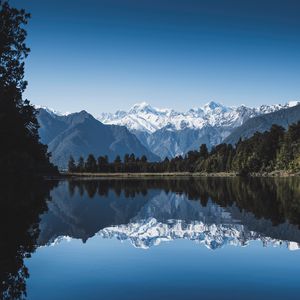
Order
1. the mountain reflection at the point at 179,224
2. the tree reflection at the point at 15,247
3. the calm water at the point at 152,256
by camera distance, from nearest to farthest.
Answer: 1. the tree reflection at the point at 15,247
2. the calm water at the point at 152,256
3. the mountain reflection at the point at 179,224

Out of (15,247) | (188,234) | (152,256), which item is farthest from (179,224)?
(15,247)

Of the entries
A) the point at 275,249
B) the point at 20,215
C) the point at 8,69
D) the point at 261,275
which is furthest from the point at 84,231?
the point at 8,69

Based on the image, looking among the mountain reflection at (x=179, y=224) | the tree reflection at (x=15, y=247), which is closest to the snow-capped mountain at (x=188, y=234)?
the mountain reflection at (x=179, y=224)

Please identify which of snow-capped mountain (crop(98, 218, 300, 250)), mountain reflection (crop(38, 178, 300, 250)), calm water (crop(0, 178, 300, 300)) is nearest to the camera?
calm water (crop(0, 178, 300, 300))

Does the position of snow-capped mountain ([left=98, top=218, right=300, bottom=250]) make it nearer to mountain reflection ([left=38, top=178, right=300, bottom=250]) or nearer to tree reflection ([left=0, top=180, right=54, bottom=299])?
mountain reflection ([left=38, top=178, right=300, bottom=250])

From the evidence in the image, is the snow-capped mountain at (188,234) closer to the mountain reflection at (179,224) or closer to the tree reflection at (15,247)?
the mountain reflection at (179,224)

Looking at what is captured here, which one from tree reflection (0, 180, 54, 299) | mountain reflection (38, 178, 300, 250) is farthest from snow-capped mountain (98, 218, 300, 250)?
tree reflection (0, 180, 54, 299)

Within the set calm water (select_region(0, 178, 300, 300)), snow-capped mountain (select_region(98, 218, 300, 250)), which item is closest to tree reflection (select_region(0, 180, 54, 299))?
calm water (select_region(0, 178, 300, 300))

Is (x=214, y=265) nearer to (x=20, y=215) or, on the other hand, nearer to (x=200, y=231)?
(x=200, y=231)

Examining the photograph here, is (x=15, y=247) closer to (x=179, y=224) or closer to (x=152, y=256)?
(x=152, y=256)

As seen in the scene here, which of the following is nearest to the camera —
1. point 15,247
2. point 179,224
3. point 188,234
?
point 15,247

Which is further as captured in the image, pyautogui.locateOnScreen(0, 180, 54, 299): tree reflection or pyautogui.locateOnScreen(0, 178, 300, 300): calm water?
pyautogui.locateOnScreen(0, 178, 300, 300): calm water

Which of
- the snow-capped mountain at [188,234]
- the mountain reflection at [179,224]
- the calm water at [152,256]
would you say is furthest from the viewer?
the mountain reflection at [179,224]

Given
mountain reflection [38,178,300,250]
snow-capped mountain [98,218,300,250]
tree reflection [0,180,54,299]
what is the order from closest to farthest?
tree reflection [0,180,54,299]
snow-capped mountain [98,218,300,250]
mountain reflection [38,178,300,250]
